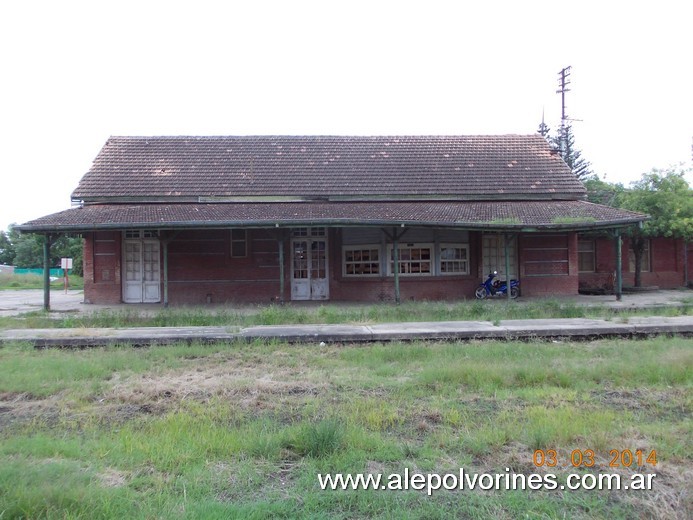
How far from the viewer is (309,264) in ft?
62.6

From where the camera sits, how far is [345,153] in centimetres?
2216

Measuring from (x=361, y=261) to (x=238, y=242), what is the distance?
4.46 metres

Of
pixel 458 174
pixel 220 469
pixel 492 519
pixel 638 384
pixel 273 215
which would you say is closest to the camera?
pixel 492 519

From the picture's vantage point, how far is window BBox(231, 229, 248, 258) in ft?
61.6

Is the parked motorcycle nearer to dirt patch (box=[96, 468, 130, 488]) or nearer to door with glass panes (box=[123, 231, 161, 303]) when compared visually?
door with glass panes (box=[123, 231, 161, 303])

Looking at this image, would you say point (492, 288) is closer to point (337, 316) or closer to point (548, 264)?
point (548, 264)

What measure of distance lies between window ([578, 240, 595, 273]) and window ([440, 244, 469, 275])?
6303mm

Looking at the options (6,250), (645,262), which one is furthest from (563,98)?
(6,250)

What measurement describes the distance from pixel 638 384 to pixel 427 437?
11.8ft

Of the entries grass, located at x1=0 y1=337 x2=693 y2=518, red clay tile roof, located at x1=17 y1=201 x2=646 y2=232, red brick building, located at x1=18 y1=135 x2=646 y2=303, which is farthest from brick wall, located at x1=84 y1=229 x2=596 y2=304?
grass, located at x1=0 y1=337 x2=693 y2=518

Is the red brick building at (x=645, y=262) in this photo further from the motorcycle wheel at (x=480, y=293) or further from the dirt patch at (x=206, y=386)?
the dirt patch at (x=206, y=386)

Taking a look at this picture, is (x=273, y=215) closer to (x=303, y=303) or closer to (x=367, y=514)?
(x=303, y=303)

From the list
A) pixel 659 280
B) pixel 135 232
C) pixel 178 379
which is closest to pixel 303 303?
pixel 135 232

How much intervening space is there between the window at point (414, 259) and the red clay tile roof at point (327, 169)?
226cm
